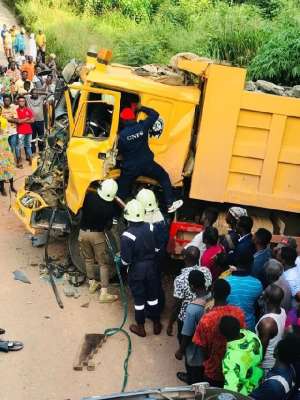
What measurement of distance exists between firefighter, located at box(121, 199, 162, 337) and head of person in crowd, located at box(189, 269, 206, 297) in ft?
3.21

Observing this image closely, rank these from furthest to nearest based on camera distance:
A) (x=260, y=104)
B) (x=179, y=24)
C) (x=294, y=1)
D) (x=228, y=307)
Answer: (x=179, y=24) < (x=294, y=1) < (x=260, y=104) < (x=228, y=307)

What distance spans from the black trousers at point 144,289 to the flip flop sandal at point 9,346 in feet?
4.32

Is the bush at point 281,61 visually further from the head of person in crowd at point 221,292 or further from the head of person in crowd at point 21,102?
the head of person in crowd at point 221,292

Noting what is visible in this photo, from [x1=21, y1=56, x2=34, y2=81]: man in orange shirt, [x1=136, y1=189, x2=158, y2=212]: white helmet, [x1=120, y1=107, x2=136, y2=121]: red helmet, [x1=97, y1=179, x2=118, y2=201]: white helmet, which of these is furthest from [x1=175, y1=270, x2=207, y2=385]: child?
[x1=21, y1=56, x2=34, y2=81]: man in orange shirt

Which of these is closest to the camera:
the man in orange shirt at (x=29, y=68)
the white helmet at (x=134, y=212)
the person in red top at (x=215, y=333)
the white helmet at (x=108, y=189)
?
the person in red top at (x=215, y=333)

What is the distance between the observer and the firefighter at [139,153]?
251 inches

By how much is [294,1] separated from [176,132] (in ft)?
31.4

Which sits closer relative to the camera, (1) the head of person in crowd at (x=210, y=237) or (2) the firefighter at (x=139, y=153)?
(1) the head of person in crowd at (x=210, y=237)

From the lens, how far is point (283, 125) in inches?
252

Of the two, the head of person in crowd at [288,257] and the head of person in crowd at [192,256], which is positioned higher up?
the head of person in crowd at [288,257]

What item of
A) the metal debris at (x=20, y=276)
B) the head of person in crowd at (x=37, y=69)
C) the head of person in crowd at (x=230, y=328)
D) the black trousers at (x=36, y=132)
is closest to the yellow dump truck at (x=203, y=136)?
the metal debris at (x=20, y=276)

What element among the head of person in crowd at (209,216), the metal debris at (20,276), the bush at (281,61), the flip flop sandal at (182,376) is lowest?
the metal debris at (20,276)

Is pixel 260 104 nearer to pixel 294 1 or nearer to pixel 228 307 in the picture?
pixel 228 307

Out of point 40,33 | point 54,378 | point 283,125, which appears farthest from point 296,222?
Result: point 40,33
